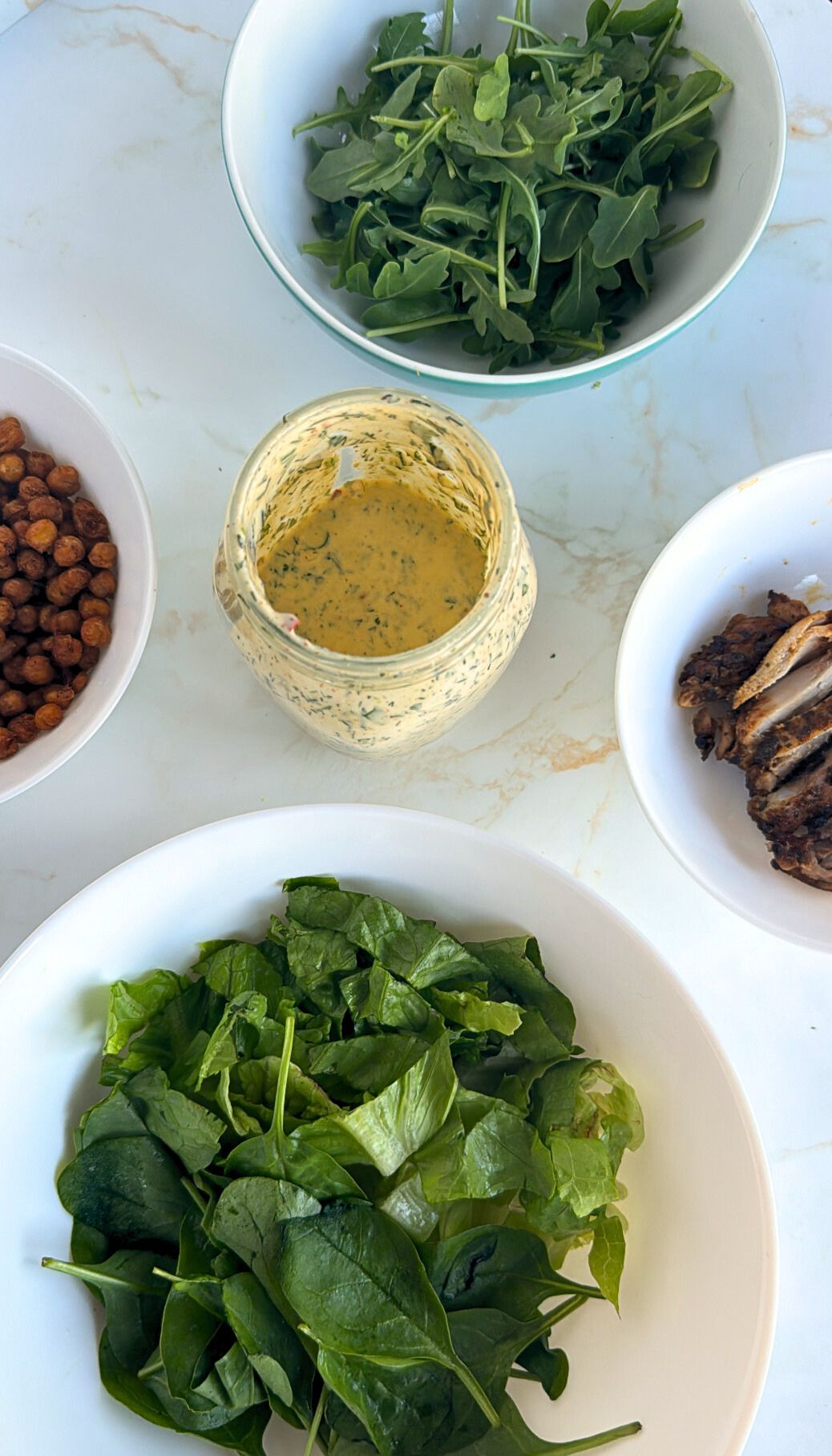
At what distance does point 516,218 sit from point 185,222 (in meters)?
0.31

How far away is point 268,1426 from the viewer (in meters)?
0.80

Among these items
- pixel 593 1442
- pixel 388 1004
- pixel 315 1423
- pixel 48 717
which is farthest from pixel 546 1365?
pixel 48 717

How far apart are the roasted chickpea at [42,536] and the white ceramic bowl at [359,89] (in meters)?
0.26

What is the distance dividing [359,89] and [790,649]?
58 cm

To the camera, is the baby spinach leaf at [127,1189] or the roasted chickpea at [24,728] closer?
the baby spinach leaf at [127,1189]

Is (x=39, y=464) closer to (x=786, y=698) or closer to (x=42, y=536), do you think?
(x=42, y=536)

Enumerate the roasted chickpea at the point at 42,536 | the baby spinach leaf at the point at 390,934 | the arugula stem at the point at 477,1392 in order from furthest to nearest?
the roasted chickpea at the point at 42,536 < the baby spinach leaf at the point at 390,934 < the arugula stem at the point at 477,1392

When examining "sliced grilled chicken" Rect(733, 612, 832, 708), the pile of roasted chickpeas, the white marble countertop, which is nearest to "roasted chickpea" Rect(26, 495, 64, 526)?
the pile of roasted chickpeas

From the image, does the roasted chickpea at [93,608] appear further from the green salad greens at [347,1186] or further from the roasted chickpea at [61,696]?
the green salad greens at [347,1186]

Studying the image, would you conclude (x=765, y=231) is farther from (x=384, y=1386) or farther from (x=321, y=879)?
(x=384, y=1386)

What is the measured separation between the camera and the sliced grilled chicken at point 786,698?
2.81 ft

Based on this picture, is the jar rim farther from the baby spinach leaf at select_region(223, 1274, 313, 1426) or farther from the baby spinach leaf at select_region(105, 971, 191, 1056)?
the baby spinach leaf at select_region(223, 1274, 313, 1426)

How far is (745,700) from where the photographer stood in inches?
34.3

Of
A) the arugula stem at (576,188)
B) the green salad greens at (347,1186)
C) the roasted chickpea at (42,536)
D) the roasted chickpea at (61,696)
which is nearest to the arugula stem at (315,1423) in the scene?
the green salad greens at (347,1186)
